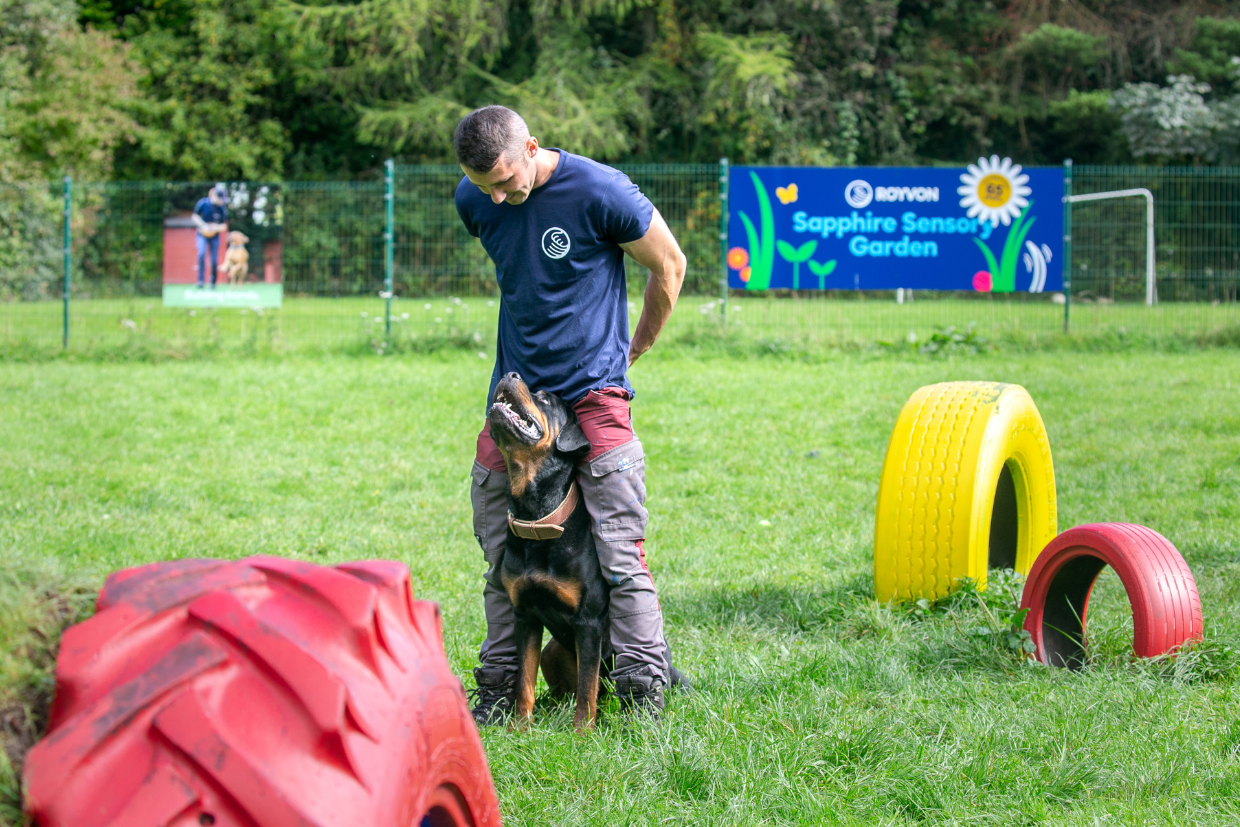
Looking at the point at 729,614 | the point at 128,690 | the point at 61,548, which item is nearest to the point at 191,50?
the point at 61,548

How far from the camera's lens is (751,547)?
226 inches

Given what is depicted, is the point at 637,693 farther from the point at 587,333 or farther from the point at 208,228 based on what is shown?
the point at 208,228

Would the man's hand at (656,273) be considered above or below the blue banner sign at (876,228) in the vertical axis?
below

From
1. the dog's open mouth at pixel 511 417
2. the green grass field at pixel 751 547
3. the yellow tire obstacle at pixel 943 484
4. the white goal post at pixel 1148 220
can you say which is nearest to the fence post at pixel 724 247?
the green grass field at pixel 751 547

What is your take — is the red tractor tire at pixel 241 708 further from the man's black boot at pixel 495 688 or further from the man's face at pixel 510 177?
the man's black boot at pixel 495 688

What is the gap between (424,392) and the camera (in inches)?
419

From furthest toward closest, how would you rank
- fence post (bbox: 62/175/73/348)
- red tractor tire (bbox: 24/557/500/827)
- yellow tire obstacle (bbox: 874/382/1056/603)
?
1. fence post (bbox: 62/175/73/348)
2. yellow tire obstacle (bbox: 874/382/1056/603)
3. red tractor tire (bbox: 24/557/500/827)

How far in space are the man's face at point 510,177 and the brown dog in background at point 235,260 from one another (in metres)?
12.1

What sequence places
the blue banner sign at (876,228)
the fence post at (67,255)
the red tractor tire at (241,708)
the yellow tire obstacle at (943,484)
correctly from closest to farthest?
1. the red tractor tire at (241,708)
2. the yellow tire obstacle at (943,484)
3. the fence post at (67,255)
4. the blue banner sign at (876,228)

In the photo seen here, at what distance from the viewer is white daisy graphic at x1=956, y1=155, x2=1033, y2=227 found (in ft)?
46.0

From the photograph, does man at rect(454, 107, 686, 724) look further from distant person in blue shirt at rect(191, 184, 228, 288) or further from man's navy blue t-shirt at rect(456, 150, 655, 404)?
distant person in blue shirt at rect(191, 184, 228, 288)

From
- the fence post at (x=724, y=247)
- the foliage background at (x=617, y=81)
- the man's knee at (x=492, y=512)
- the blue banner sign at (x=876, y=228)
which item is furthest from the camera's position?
the foliage background at (x=617, y=81)

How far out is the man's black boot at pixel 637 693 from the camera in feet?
11.3

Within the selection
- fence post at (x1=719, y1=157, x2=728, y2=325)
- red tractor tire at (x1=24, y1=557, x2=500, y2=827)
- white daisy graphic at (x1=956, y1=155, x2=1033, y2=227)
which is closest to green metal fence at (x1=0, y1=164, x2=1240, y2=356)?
fence post at (x1=719, y1=157, x2=728, y2=325)
